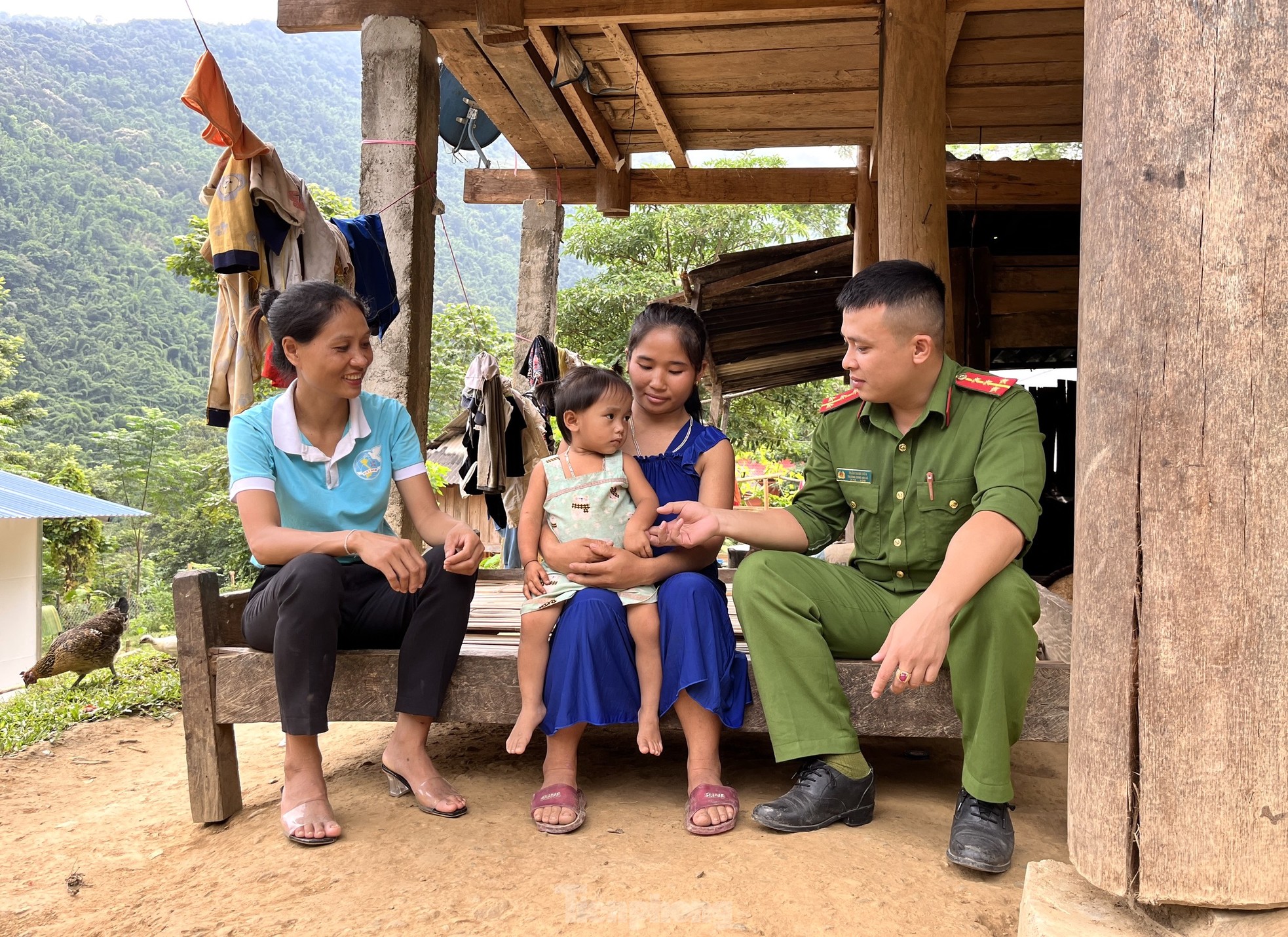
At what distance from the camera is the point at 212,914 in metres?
2.18

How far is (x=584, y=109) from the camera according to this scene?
19.1ft

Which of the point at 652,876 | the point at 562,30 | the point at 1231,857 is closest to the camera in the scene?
the point at 1231,857

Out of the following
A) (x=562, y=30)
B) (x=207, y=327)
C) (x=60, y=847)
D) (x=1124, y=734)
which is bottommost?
(x=60, y=847)

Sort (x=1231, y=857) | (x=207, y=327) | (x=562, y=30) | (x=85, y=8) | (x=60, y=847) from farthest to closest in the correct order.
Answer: (x=85, y=8), (x=207, y=327), (x=562, y=30), (x=60, y=847), (x=1231, y=857)

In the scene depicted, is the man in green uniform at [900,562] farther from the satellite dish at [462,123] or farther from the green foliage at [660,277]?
the green foliage at [660,277]

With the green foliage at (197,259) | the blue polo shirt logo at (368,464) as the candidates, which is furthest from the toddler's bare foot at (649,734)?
the green foliage at (197,259)

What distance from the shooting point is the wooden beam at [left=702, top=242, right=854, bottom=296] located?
7.52 meters

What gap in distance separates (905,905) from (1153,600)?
36.4 inches

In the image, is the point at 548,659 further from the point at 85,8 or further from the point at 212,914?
the point at 85,8

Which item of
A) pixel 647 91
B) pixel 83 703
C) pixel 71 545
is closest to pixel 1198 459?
pixel 647 91

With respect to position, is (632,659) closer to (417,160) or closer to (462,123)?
(417,160)

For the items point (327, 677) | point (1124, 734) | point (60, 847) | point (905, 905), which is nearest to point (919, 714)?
point (905, 905)

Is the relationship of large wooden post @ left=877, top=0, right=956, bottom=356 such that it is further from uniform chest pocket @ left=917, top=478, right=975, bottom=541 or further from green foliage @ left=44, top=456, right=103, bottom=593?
green foliage @ left=44, top=456, right=103, bottom=593

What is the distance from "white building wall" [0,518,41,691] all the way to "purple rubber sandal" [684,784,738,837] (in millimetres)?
9896
